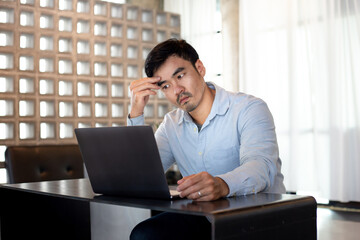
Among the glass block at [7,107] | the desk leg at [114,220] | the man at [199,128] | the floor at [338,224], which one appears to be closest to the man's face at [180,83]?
the man at [199,128]

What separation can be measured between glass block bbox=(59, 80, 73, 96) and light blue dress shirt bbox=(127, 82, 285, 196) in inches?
131

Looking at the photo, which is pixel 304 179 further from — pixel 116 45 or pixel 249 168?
pixel 249 168

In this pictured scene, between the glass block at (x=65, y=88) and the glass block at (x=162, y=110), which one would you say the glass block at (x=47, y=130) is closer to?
the glass block at (x=65, y=88)

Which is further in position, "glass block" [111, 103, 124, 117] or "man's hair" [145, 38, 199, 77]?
"glass block" [111, 103, 124, 117]

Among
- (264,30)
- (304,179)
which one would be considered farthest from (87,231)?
(264,30)

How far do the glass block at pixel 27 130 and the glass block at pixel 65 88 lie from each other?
520 mm

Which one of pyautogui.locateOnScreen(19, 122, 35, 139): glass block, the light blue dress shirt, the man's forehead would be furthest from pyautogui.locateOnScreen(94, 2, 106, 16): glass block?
the man's forehead

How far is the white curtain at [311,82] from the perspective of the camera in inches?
204

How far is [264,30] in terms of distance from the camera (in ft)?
20.0

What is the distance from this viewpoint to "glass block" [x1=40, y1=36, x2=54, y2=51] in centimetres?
528

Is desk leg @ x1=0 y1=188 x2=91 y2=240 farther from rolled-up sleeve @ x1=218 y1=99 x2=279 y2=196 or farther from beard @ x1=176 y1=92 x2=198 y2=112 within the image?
rolled-up sleeve @ x1=218 y1=99 x2=279 y2=196

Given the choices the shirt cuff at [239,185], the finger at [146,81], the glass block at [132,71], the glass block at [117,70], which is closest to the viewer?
the shirt cuff at [239,185]

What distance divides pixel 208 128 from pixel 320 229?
2599 mm

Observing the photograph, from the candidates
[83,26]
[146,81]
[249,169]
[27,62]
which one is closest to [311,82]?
[83,26]
